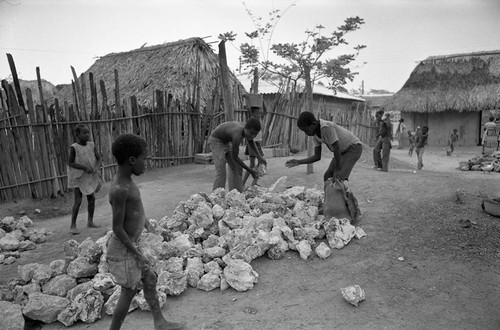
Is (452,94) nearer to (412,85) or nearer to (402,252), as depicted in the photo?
(412,85)

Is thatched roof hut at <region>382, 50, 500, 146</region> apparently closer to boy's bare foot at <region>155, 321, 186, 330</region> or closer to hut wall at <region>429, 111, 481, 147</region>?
hut wall at <region>429, 111, 481, 147</region>

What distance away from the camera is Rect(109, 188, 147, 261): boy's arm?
2145 mm

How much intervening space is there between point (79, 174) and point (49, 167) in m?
2.13

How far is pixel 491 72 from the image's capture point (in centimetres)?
1700

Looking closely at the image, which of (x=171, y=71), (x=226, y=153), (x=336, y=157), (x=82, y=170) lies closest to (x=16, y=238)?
(x=82, y=170)

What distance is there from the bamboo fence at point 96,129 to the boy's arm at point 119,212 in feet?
15.5

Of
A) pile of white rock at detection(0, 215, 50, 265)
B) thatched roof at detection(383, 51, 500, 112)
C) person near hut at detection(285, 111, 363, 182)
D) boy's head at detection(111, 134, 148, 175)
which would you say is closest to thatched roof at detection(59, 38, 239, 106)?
pile of white rock at detection(0, 215, 50, 265)

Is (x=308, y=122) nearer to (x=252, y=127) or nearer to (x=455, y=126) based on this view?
(x=252, y=127)

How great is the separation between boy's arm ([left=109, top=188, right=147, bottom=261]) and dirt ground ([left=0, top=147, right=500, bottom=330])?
82 cm

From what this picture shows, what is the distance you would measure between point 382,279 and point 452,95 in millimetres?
17132

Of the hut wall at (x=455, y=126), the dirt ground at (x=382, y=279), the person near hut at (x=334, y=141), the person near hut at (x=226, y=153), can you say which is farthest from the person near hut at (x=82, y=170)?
the hut wall at (x=455, y=126)

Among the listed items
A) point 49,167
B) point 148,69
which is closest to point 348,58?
point 148,69

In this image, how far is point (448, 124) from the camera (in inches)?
726

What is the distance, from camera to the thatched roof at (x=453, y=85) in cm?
1689
